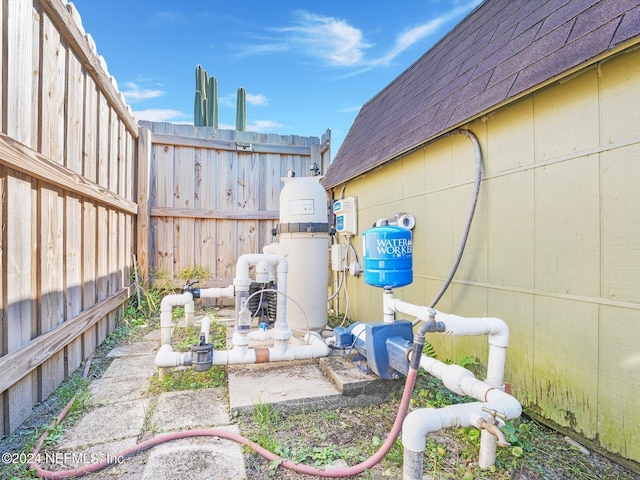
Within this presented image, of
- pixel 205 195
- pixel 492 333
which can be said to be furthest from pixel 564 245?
pixel 205 195

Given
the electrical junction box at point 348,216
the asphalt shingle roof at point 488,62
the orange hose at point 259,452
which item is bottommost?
the orange hose at point 259,452

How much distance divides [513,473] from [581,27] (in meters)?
1.93

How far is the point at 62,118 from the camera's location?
2027 millimetres

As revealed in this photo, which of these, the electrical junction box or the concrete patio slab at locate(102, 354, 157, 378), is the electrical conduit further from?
the electrical junction box

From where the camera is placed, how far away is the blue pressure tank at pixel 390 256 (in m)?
1.96

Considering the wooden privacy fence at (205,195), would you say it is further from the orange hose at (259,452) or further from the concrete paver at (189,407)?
the orange hose at (259,452)

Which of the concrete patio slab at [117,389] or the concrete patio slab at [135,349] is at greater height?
the concrete patio slab at [135,349]

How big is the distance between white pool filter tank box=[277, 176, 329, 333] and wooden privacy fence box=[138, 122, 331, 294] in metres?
1.82

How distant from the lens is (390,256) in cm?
196

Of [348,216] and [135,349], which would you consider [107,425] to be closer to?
[135,349]

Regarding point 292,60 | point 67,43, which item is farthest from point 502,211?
point 292,60

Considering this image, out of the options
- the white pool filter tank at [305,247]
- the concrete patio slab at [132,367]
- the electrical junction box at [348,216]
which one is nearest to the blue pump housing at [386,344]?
the white pool filter tank at [305,247]

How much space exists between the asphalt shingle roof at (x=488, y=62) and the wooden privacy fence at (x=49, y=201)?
2.34 m

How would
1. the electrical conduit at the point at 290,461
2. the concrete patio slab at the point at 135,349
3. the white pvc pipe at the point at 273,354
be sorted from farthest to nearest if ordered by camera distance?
the concrete patio slab at the point at 135,349 < the white pvc pipe at the point at 273,354 < the electrical conduit at the point at 290,461
